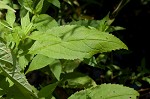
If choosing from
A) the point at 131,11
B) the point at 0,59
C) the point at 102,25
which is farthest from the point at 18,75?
the point at 131,11

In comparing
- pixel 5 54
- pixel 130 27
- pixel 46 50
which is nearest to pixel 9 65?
pixel 5 54

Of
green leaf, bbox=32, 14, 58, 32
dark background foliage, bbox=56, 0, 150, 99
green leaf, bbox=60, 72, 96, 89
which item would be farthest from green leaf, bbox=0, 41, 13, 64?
dark background foliage, bbox=56, 0, 150, 99

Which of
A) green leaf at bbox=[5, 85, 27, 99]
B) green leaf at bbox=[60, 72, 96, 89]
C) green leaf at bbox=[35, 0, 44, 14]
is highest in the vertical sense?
green leaf at bbox=[35, 0, 44, 14]

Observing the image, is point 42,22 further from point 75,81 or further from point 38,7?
point 75,81

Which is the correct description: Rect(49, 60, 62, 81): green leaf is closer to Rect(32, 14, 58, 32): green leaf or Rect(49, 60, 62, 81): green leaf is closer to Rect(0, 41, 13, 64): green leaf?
Rect(32, 14, 58, 32): green leaf

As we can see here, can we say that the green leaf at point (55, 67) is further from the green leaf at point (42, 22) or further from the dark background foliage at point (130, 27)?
the dark background foliage at point (130, 27)
